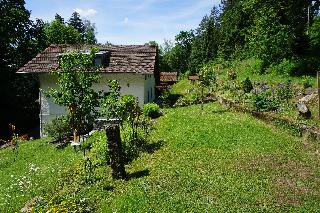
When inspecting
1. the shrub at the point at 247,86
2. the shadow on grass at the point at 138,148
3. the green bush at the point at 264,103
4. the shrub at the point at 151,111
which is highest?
the shrub at the point at 247,86

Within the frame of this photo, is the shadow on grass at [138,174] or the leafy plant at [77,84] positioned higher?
the leafy plant at [77,84]

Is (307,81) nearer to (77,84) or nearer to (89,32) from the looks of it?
(77,84)

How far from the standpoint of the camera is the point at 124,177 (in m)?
16.7

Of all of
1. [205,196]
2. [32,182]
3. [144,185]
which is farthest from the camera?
[32,182]

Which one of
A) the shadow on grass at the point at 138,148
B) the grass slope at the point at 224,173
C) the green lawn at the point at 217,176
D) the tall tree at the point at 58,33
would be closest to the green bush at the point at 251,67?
the grass slope at the point at 224,173

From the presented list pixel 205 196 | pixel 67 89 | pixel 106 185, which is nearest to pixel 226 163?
pixel 205 196

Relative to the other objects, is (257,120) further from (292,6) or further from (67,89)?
(292,6)

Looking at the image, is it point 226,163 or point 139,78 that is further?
point 139,78

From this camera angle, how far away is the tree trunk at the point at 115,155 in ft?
54.5

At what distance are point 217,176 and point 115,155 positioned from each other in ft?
14.0

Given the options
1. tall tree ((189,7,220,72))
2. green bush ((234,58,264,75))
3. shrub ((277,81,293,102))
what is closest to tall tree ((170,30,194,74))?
tall tree ((189,7,220,72))

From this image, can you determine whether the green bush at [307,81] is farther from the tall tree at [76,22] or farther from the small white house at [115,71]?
the tall tree at [76,22]

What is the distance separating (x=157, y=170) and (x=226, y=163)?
301cm

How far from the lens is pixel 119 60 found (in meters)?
37.3
